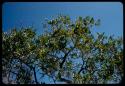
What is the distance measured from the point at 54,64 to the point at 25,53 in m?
1.07

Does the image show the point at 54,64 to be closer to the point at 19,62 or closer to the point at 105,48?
the point at 19,62

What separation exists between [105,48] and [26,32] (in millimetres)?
2617

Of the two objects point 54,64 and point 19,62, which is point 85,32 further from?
point 19,62

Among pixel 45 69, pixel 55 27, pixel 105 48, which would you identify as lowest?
pixel 45 69

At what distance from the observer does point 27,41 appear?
9781mm

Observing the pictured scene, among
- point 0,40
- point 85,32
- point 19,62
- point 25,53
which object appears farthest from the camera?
point 85,32

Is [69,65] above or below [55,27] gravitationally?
below

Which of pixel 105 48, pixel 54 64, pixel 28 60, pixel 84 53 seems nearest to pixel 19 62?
pixel 28 60

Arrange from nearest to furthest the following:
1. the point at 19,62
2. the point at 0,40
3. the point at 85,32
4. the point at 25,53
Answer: the point at 0,40 < the point at 19,62 < the point at 25,53 < the point at 85,32

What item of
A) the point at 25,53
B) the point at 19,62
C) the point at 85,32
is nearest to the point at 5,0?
the point at 19,62

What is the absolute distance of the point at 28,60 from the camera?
8.62 meters

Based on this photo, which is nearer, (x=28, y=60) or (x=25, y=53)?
(x=28, y=60)

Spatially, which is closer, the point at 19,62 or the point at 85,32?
the point at 19,62

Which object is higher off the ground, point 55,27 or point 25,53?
point 55,27
